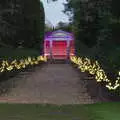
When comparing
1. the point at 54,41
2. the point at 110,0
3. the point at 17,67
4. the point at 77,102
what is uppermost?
the point at 110,0

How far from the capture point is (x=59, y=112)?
549 inches

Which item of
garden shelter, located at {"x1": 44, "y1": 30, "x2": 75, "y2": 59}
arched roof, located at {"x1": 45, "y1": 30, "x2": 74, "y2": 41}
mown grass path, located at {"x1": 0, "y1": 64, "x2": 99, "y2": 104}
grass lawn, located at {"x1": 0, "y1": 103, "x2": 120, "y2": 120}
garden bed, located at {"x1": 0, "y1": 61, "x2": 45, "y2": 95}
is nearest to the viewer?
grass lawn, located at {"x1": 0, "y1": 103, "x2": 120, "y2": 120}

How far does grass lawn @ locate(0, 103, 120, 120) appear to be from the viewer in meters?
12.9

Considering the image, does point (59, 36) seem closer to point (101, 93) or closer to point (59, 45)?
point (59, 45)

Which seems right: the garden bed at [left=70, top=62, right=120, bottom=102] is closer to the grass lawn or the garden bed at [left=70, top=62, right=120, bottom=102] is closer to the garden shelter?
the grass lawn

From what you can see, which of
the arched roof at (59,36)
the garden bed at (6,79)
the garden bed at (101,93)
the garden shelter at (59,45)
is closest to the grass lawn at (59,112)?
the garden bed at (101,93)

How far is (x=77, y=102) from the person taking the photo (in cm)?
1666

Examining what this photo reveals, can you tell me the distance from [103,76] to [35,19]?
39360 millimetres

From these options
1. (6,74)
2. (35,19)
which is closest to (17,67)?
(6,74)

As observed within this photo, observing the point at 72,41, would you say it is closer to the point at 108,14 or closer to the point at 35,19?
the point at 35,19

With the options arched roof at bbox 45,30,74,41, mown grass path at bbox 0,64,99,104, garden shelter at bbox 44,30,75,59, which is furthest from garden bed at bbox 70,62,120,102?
arched roof at bbox 45,30,74,41

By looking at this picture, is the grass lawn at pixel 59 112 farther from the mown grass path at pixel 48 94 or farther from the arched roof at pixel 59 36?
the arched roof at pixel 59 36

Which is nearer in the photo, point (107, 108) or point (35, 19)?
point (107, 108)

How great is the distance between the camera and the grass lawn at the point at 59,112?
12919 mm
